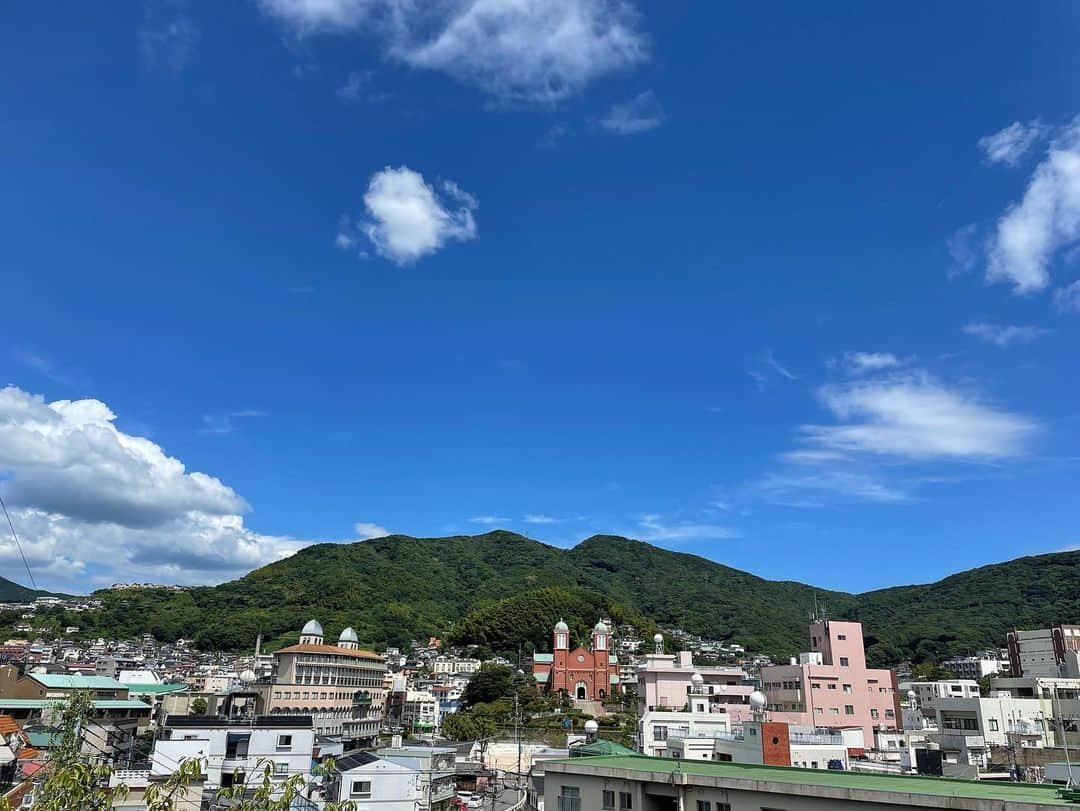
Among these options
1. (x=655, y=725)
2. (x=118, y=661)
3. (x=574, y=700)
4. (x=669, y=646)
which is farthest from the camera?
(x=669, y=646)

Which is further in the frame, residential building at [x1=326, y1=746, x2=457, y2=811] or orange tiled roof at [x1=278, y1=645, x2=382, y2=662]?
orange tiled roof at [x1=278, y1=645, x2=382, y2=662]

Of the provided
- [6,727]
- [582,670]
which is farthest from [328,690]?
[6,727]

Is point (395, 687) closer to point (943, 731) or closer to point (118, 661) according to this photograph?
point (118, 661)

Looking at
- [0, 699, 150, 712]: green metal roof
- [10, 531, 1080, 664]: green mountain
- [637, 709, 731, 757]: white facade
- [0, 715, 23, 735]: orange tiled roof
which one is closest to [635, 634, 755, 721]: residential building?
[637, 709, 731, 757]: white facade

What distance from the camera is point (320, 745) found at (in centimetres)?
5306

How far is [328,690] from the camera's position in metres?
A: 79.4

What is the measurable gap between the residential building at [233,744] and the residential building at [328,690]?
30.3 metres

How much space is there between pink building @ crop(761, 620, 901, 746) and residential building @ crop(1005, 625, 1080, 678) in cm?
1510

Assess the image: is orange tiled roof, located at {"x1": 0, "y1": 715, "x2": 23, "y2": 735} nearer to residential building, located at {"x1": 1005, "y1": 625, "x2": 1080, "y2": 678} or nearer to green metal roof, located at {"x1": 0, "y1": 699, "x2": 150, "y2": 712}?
green metal roof, located at {"x1": 0, "y1": 699, "x2": 150, "y2": 712}

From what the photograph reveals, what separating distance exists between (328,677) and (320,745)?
28.7m

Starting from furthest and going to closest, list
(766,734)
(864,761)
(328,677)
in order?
(328,677) → (864,761) → (766,734)

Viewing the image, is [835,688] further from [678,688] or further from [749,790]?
[749,790]

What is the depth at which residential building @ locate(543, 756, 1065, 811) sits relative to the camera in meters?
12.8

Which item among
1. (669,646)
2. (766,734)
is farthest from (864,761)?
(669,646)
